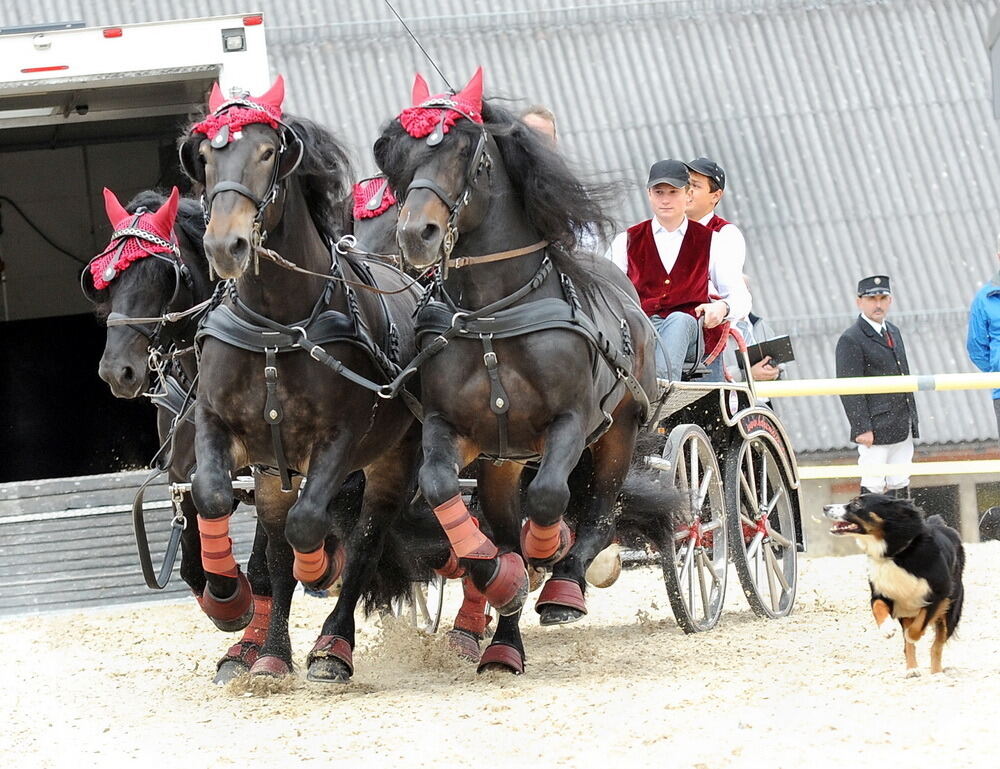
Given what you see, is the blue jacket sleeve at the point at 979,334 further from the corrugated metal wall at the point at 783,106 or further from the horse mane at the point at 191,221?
the horse mane at the point at 191,221

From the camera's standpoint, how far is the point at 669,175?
21.3 ft

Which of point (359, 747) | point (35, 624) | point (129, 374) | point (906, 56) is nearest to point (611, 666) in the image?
point (359, 747)

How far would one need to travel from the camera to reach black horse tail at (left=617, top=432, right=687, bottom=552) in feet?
20.0

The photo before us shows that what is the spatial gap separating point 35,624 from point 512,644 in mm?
3773

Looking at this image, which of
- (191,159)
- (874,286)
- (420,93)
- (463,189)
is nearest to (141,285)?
(191,159)

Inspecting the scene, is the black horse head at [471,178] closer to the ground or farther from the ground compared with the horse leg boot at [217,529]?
farther from the ground

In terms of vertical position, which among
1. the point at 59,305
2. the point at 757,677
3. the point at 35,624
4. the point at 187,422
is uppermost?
the point at 59,305

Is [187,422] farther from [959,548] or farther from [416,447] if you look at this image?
[959,548]

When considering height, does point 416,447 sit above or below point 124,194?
below

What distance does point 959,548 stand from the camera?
5.04m

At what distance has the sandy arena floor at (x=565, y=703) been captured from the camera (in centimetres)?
389

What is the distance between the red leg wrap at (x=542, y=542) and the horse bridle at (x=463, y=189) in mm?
884

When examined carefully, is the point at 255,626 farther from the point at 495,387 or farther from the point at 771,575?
the point at 771,575

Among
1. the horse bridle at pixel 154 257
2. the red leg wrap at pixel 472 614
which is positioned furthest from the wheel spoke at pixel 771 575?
the horse bridle at pixel 154 257
